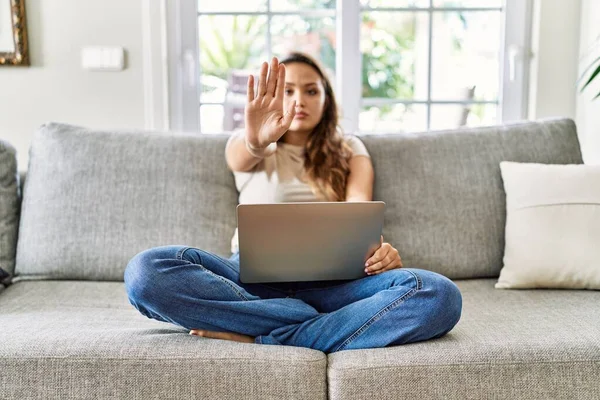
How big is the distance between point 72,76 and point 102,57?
0.15m

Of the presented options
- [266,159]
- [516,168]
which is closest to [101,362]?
[266,159]

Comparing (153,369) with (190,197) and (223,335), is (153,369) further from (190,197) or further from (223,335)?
(190,197)

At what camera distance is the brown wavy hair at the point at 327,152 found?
6.73ft

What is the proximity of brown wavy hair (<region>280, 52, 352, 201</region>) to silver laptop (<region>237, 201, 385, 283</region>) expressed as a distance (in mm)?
433

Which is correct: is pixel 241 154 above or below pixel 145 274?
above

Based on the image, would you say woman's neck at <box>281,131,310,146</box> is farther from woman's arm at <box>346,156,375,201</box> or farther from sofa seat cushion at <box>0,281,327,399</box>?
sofa seat cushion at <box>0,281,327,399</box>

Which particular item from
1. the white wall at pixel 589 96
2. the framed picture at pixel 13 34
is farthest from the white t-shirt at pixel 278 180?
the framed picture at pixel 13 34

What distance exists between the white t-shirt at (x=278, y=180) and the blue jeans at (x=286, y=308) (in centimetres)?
40

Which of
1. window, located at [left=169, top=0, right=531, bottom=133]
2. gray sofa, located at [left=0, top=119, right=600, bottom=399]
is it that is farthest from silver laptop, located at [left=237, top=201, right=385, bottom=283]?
window, located at [left=169, top=0, right=531, bottom=133]

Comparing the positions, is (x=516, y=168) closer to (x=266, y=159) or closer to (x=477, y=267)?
(x=477, y=267)

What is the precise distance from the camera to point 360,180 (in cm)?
207

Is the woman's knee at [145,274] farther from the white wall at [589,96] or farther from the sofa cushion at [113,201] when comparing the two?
the white wall at [589,96]

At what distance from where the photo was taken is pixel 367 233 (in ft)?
5.22

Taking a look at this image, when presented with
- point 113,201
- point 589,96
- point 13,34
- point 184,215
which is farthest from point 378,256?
point 13,34
